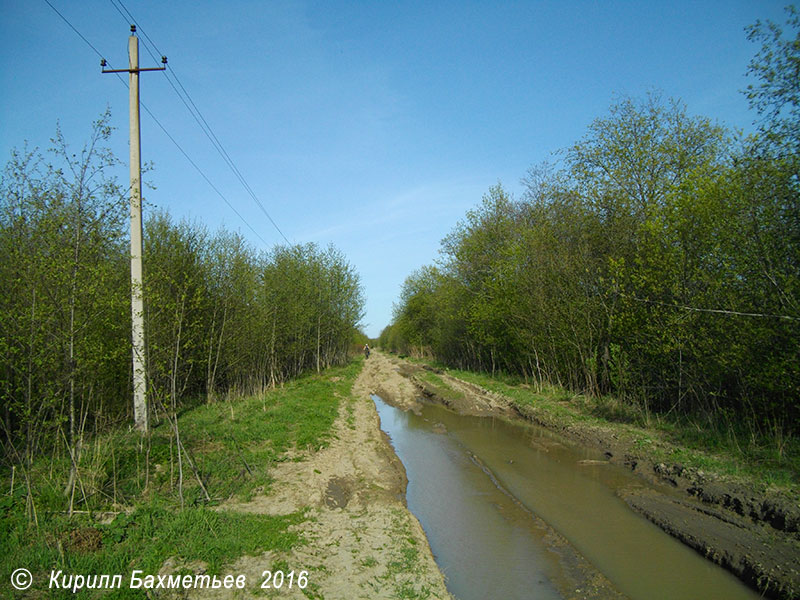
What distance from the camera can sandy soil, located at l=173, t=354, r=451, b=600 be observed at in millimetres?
5547

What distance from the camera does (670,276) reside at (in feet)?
42.5

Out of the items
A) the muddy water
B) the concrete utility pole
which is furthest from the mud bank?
the concrete utility pole

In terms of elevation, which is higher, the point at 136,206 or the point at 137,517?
the point at 136,206

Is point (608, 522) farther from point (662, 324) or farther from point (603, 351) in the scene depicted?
point (603, 351)

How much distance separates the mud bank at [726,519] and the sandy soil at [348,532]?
4227 mm

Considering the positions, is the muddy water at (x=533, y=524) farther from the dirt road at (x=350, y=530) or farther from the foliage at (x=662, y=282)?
the foliage at (x=662, y=282)

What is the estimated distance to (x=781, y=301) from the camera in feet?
31.6

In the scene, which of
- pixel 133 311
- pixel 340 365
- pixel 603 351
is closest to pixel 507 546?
pixel 133 311

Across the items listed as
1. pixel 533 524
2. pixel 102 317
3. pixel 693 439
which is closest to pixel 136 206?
pixel 102 317

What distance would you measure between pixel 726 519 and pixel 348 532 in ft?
20.8

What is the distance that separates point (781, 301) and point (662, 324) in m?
3.86

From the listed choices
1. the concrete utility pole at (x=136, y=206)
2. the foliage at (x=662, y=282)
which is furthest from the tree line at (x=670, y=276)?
the concrete utility pole at (x=136, y=206)

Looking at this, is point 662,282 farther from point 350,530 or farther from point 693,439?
point 350,530

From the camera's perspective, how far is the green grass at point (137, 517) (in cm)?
522
